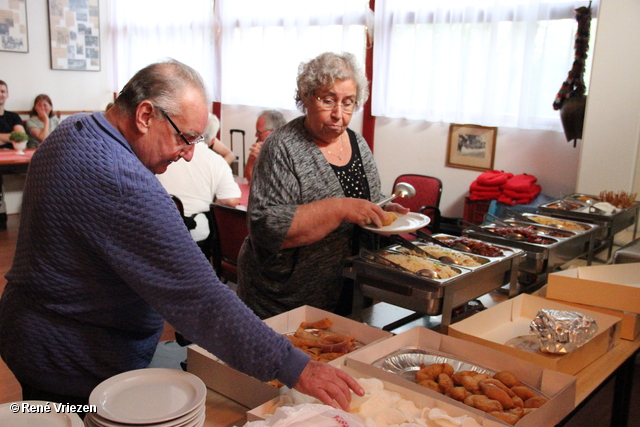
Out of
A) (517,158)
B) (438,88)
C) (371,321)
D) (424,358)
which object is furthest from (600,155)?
(424,358)

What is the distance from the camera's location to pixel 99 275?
1122mm

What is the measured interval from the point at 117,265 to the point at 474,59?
4.08 metres

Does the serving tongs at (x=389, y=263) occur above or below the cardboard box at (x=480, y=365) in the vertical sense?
above

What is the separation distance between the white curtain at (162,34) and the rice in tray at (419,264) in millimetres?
4878

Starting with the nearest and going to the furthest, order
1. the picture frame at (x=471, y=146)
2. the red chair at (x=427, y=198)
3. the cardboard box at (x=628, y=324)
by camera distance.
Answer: the cardboard box at (x=628, y=324), the red chair at (x=427, y=198), the picture frame at (x=471, y=146)

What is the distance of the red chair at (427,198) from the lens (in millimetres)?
4039

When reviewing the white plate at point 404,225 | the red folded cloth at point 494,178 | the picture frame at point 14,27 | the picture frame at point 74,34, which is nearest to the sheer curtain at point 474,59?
the red folded cloth at point 494,178

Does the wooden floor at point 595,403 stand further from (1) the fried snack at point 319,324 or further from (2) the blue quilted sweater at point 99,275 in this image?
(2) the blue quilted sweater at point 99,275

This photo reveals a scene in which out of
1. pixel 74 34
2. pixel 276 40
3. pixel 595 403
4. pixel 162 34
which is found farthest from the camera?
pixel 74 34

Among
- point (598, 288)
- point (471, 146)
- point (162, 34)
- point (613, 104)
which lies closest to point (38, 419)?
point (598, 288)

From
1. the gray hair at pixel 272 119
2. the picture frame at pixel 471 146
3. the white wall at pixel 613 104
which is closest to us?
the white wall at pixel 613 104

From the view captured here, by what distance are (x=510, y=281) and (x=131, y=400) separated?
132 centimetres

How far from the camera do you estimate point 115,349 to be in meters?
1.22

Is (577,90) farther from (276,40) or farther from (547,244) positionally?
(276,40)
